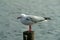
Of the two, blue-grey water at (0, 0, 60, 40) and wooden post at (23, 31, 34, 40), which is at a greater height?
blue-grey water at (0, 0, 60, 40)

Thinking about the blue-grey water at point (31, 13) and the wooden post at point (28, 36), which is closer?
the wooden post at point (28, 36)

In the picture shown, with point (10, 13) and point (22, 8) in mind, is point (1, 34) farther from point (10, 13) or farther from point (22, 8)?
point (22, 8)

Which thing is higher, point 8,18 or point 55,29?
point 8,18

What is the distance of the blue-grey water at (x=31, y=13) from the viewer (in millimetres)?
5227

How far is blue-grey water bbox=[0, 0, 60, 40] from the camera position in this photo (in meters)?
5.23

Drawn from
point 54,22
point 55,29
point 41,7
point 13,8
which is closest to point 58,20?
point 54,22

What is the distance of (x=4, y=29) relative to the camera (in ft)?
18.1

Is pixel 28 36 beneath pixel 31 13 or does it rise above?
beneath

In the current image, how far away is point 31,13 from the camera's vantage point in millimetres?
6570

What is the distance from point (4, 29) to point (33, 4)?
2.19 m

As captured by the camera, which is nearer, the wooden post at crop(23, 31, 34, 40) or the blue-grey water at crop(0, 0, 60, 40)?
the wooden post at crop(23, 31, 34, 40)

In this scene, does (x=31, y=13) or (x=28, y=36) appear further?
(x=31, y=13)

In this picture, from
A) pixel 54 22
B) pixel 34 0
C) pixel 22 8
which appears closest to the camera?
pixel 54 22

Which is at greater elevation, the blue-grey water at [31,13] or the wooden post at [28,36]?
the blue-grey water at [31,13]
